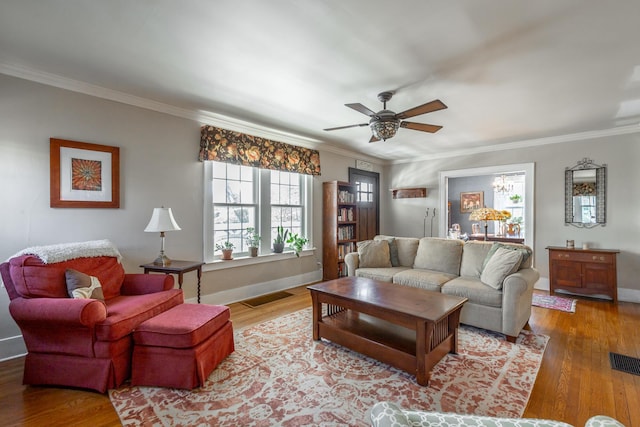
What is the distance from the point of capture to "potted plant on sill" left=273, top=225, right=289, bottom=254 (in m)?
4.71

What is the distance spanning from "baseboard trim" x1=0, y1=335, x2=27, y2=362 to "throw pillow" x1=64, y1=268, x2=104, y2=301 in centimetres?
Answer: 96

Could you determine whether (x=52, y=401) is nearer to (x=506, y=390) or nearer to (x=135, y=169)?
(x=135, y=169)

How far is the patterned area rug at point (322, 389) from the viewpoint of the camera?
1.88 meters

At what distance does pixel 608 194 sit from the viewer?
4469mm

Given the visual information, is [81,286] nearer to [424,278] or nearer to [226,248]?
[226,248]

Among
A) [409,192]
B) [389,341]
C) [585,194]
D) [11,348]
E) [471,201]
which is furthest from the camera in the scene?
[471,201]

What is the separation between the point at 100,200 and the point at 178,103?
1355 mm

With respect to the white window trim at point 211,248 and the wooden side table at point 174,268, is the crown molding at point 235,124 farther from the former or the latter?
the wooden side table at point 174,268

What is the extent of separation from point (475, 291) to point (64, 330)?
11.8 ft

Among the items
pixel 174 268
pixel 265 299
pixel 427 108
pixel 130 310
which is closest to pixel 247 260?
pixel 265 299

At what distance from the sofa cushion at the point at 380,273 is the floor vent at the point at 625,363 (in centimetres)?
207

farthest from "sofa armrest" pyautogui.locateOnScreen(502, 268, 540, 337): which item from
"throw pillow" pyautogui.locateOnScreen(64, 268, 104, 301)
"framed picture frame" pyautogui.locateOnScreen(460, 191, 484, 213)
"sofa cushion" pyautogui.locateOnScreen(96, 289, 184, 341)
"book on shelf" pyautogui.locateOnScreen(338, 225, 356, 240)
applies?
"framed picture frame" pyautogui.locateOnScreen(460, 191, 484, 213)

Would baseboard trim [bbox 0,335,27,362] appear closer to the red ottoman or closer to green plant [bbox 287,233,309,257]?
the red ottoman

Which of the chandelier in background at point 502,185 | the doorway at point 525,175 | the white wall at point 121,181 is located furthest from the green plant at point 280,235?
the chandelier in background at point 502,185
